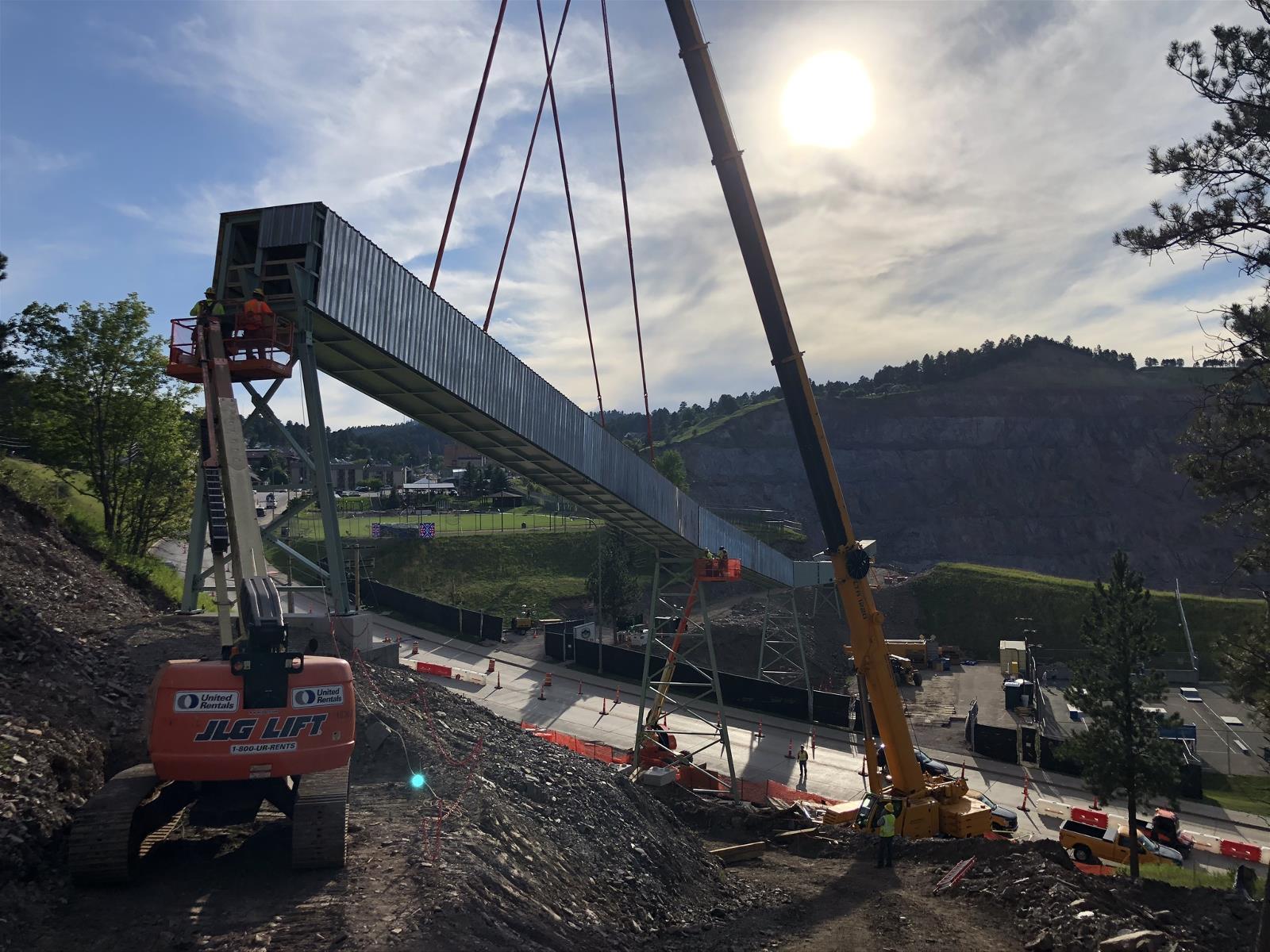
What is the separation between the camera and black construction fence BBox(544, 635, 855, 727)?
3716 centimetres

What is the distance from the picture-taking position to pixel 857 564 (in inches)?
760

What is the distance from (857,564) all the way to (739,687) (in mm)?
21352

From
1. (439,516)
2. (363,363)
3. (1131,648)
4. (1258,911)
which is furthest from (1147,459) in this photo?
(363,363)

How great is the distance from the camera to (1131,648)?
22.8m

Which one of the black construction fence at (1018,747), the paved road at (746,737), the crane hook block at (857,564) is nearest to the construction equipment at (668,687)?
the paved road at (746,737)

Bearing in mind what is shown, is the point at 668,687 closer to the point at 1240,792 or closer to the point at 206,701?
the point at 206,701

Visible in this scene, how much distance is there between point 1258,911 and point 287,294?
1938cm

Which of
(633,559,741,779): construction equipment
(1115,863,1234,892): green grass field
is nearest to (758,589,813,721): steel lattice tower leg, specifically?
(633,559,741,779): construction equipment

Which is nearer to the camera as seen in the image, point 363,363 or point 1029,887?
point 1029,887

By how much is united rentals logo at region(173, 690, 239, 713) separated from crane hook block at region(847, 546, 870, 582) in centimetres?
1435

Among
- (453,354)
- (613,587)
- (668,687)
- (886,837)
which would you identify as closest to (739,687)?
(668,687)

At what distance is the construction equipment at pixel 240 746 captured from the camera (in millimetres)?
8125

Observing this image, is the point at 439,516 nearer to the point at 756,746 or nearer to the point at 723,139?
the point at 756,746

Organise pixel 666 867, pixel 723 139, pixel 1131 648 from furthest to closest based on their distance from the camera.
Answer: pixel 1131 648, pixel 723 139, pixel 666 867
